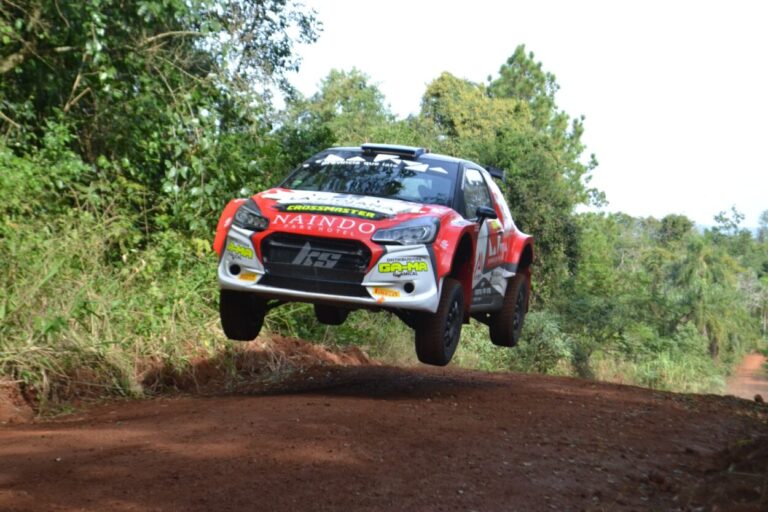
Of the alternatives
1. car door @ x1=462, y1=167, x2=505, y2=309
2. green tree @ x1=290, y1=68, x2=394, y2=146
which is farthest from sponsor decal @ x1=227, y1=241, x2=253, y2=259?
green tree @ x1=290, y1=68, x2=394, y2=146

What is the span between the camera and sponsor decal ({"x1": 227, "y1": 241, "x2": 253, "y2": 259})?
8.59 meters

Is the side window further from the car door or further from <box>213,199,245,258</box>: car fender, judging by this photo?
<box>213,199,245,258</box>: car fender

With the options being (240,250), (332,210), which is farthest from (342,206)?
(240,250)

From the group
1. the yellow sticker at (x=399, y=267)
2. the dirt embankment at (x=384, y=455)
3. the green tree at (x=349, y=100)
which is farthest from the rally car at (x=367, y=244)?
the green tree at (x=349, y=100)

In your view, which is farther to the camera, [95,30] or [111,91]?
[111,91]

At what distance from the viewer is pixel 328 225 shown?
27.6 ft

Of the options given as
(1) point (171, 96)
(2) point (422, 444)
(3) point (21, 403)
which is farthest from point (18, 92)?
(2) point (422, 444)

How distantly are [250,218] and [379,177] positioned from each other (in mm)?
1454

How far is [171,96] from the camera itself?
1348cm

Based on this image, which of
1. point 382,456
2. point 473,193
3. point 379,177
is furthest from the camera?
point 473,193

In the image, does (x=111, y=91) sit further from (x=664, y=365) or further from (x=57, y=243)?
(x=664, y=365)

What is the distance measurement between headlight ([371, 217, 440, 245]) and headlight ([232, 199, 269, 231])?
96 cm

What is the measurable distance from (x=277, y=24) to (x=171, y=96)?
7.60 meters

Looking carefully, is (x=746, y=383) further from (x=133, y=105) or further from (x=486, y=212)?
(x=486, y=212)
